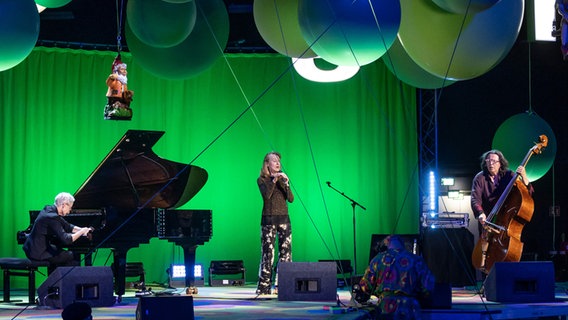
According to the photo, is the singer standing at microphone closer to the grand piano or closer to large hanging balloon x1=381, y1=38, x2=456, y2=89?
the grand piano

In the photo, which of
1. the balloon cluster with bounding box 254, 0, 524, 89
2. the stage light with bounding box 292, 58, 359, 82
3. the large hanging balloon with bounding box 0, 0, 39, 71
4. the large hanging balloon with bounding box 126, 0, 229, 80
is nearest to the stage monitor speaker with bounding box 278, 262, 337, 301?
the stage light with bounding box 292, 58, 359, 82

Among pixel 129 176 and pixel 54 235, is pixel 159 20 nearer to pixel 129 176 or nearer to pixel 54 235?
pixel 54 235

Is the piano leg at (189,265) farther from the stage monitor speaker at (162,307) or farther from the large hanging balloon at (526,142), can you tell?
the stage monitor speaker at (162,307)

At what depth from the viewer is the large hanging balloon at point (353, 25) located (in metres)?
5.52

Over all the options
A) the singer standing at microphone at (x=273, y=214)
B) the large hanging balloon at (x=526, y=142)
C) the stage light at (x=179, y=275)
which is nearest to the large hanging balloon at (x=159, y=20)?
the singer standing at microphone at (x=273, y=214)

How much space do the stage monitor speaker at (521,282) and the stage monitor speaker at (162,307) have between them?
341 centimetres

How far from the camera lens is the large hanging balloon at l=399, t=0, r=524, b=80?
5824mm

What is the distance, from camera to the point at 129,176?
31.3ft

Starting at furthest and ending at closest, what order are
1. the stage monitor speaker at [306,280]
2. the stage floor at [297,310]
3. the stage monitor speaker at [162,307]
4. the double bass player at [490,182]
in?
the double bass player at [490,182] → the stage monitor speaker at [306,280] → the stage floor at [297,310] → the stage monitor speaker at [162,307]

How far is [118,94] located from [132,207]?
2684 mm

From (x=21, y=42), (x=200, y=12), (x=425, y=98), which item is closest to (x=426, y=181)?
(x=425, y=98)

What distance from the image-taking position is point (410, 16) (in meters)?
5.92

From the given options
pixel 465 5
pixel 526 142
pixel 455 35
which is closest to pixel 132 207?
pixel 526 142

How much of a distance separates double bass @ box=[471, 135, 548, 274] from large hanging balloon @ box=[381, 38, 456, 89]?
1831 mm
